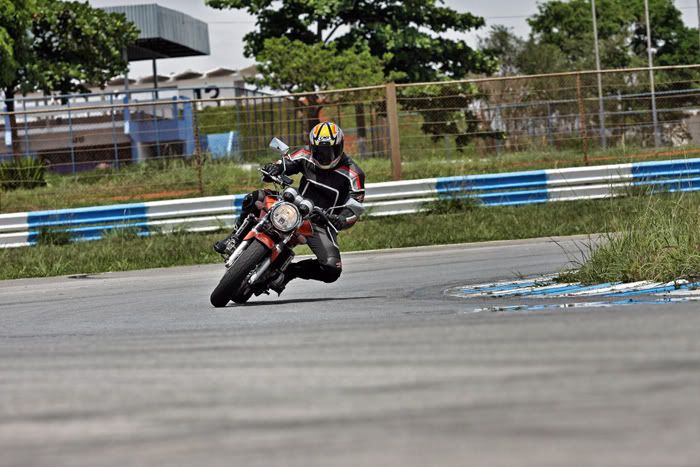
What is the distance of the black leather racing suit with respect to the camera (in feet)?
32.2

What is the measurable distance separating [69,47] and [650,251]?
3124 cm

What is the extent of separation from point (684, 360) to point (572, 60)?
274 feet

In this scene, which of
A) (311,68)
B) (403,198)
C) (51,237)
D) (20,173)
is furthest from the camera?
(311,68)

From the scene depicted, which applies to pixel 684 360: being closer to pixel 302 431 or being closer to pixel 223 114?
pixel 302 431

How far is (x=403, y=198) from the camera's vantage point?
19406mm

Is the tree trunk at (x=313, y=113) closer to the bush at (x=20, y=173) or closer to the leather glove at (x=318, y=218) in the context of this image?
the bush at (x=20, y=173)

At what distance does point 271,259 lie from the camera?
30.8 feet

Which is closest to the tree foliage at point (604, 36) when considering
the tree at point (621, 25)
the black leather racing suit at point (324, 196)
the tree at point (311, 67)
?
the tree at point (621, 25)

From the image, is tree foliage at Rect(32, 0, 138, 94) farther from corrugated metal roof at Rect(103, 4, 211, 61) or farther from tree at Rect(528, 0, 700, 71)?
tree at Rect(528, 0, 700, 71)

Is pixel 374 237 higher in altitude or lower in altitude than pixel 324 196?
lower

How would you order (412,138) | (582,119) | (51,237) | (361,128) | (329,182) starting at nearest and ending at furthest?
1. (329,182)
2. (51,237)
3. (582,119)
4. (412,138)
5. (361,128)

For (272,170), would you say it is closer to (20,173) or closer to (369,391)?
(369,391)

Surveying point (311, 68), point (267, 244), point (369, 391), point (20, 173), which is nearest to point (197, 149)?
point (20, 173)

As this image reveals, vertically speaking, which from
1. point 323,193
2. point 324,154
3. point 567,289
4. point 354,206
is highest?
point 324,154
